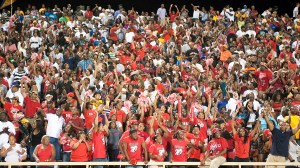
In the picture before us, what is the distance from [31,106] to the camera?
18.7 metres

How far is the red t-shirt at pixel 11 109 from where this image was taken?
60.1 feet

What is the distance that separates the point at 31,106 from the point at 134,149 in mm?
4396

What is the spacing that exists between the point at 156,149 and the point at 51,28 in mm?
11603

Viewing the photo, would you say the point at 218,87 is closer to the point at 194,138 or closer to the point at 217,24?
the point at 194,138

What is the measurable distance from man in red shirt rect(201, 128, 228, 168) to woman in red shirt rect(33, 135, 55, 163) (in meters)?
3.11

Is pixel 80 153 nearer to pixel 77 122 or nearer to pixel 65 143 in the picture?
pixel 65 143

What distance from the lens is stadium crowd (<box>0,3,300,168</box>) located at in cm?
1588

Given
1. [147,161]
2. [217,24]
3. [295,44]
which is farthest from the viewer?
[217,24]

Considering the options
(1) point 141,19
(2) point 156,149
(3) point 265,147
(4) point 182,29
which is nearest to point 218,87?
(3) point 265,147

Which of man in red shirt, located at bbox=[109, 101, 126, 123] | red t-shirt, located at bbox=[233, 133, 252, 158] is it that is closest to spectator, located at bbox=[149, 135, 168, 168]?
red t-shirt, located at bbox=[233, 133, 252, 158]

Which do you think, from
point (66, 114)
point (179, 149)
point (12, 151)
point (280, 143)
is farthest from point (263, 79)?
point (12, 151)

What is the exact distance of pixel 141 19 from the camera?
28562 millimetres

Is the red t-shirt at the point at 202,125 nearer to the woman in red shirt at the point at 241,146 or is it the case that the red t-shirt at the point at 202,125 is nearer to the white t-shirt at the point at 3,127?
the woman in red shirt at the point at 241,146

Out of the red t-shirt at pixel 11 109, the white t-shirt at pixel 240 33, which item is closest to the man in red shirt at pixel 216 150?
the red t-shirt at pixel 11 109
